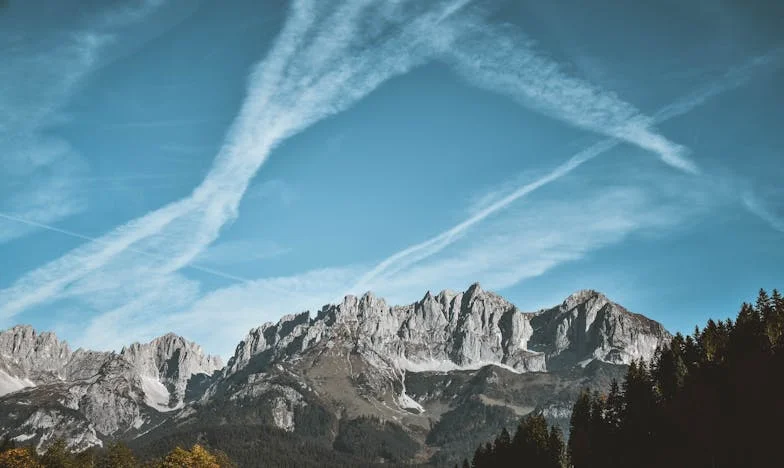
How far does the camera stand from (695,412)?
88125 millimetres

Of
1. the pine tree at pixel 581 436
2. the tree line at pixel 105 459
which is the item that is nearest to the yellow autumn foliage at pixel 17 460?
the tree line at pixel 105 459

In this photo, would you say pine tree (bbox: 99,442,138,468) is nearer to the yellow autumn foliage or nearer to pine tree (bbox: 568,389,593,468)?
the yellow autumn foliage

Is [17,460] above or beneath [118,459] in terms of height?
beneath

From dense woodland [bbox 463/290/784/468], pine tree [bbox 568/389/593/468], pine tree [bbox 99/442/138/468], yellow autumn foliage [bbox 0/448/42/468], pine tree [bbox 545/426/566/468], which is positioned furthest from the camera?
pine tree [bbox 99/442/138/468]

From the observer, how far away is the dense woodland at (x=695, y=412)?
79812mm

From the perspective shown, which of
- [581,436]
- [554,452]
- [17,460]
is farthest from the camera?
[17,460]

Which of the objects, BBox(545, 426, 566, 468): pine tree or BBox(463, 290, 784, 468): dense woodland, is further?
BBox(545, 426, 566, 468): pine tree

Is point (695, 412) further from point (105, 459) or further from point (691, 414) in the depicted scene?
point (105, 459)

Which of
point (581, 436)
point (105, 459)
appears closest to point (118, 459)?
point (105, 459)

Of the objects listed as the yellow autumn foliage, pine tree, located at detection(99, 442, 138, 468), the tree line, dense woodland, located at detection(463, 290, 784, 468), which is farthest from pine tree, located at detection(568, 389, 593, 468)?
the yellow autumn foliage

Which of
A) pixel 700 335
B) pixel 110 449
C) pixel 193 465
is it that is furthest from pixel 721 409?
pixel 110 449

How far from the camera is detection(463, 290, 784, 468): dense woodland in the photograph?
79.8 meters

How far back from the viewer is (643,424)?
99.5 meters

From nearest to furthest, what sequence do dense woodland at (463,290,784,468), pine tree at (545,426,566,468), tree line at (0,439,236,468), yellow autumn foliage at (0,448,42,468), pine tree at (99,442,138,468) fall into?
1. dense woodland at (463,290,784,468)
2. pine tree at (545,426,566,468)
3. tree line at (0,439,236,468)
4. yellow autumn foliage at (0,448,42,468)
5. pine tree at (99,442,138,468)
